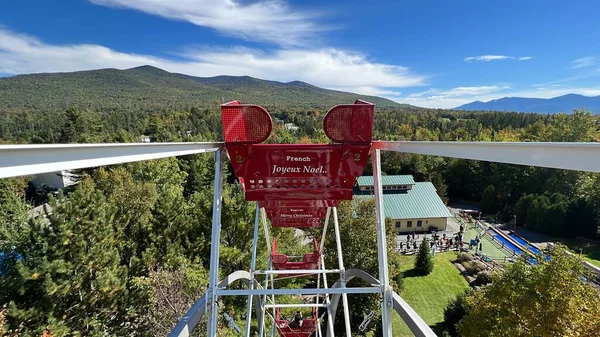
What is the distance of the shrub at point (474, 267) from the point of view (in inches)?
839

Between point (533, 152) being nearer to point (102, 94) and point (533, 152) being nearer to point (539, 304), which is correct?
point (539, 304)

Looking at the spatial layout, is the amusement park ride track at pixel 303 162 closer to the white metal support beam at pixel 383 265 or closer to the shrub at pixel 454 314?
the white metal support beam at pixel 383 265

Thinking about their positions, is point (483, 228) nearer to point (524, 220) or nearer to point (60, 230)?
point (524, 220)

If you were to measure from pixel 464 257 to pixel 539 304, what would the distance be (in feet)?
54.7

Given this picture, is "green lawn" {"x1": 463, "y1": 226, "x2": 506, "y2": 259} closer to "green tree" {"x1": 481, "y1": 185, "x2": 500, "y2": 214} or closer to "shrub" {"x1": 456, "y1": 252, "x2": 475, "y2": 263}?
"shrub" {"x1": 456, "y1": 252, "x2": 475, "y2": 263}

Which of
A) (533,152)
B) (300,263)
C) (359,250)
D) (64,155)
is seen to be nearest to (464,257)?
(359,250)

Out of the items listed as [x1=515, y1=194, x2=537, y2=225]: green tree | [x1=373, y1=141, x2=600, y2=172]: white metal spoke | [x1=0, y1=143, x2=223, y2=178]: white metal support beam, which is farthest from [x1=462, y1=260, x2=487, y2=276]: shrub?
[x1=0, y1=143, x2=223, y2=178]: white metal support beam

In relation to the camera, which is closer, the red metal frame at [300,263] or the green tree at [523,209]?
the red metal frame at [300,263]

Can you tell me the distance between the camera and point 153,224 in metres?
13.8

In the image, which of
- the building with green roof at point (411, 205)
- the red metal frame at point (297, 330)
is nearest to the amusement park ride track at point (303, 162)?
the red metal frame at point (297, 330)

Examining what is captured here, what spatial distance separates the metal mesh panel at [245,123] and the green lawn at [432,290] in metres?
14.3

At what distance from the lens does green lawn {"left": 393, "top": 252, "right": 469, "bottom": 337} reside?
16.2m

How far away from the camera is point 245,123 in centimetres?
337

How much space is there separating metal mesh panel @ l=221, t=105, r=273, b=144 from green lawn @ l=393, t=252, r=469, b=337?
14320 millimetres
